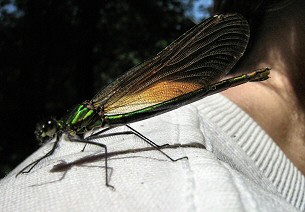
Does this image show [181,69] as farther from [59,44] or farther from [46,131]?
[59,44]

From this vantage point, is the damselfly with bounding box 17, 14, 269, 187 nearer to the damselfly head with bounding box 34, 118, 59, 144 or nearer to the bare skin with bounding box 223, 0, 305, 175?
the damselfly head with bounding box 34, 118, 59, 144

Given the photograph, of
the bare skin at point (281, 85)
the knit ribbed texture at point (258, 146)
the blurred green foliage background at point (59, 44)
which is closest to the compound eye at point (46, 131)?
the knit ribbed texture at point (258, 146)

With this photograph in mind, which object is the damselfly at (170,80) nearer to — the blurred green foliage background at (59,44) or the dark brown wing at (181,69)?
the dark brown wing at (181,69)

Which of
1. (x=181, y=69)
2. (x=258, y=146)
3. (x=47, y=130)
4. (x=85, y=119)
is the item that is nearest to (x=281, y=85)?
(x=258, y=146)

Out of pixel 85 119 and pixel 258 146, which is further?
pixel 258 146

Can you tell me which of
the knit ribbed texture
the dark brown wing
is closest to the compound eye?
the dark brown wing
